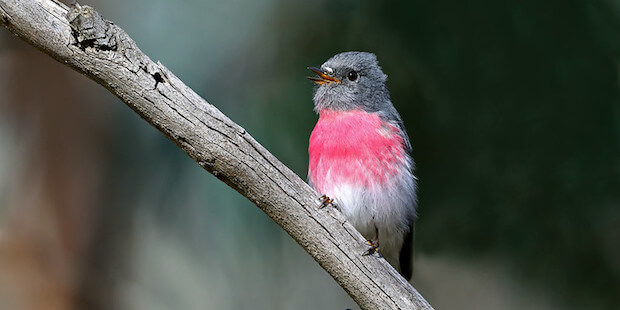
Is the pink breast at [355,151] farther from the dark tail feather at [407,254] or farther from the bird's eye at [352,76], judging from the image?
the dark tail feather at [407,254]

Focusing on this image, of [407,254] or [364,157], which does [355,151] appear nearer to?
[364,157]

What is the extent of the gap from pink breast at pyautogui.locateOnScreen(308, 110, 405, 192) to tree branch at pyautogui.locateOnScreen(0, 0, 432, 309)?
622 millimetres

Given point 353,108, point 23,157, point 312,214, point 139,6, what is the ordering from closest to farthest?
1. point 312,214
2. point 353,108
3. point 23,157
4. point 139,6

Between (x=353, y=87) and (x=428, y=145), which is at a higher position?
(x=353, y=87)

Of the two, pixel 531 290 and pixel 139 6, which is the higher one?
pixel 139 6

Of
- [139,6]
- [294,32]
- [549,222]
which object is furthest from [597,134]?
[139,6]

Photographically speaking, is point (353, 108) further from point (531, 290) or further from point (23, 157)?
point (531, 290)

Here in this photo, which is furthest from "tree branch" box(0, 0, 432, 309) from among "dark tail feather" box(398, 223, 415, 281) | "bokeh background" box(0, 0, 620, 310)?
"bokeh background" box(0, 0, 620, 310)

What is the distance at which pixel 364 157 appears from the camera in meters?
3.23

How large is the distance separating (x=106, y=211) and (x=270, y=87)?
5.80 feet

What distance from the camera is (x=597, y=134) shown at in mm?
5168

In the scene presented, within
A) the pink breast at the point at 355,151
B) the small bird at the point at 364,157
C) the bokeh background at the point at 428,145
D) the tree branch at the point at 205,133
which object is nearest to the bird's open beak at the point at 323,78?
the small bird at the point at 364,157

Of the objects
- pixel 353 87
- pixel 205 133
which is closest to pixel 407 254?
pixel 353 87

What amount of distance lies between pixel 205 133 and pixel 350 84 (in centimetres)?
137
